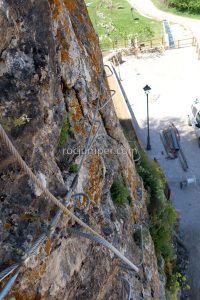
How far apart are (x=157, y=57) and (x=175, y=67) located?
6.26 feet

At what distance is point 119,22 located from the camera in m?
31.6

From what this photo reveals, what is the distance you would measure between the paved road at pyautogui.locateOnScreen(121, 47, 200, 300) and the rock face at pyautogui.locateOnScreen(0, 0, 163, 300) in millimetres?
5366

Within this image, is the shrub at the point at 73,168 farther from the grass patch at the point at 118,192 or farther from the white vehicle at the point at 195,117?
the white vehicle at the point at 195,117

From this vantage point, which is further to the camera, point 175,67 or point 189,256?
point 175,67

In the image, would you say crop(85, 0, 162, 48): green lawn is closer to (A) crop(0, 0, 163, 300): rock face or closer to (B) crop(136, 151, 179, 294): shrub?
(B) crop(136, 151, 179, 294): shrub

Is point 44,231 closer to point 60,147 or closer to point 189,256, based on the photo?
point 60,147

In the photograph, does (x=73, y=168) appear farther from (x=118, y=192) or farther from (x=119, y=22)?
(x=119, y=22)

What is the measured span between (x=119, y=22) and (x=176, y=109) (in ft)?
50.3

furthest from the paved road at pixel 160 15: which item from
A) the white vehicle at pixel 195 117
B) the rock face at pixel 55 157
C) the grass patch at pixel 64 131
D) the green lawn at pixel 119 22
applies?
the grass patch at pixel 64 131

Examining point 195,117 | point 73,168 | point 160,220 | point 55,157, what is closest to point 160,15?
point 195,117

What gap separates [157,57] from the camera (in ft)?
79.2

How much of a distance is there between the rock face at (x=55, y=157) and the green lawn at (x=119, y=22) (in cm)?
2110

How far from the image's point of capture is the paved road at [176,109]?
13.0 meters

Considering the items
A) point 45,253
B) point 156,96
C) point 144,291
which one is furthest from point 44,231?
point 156,96
